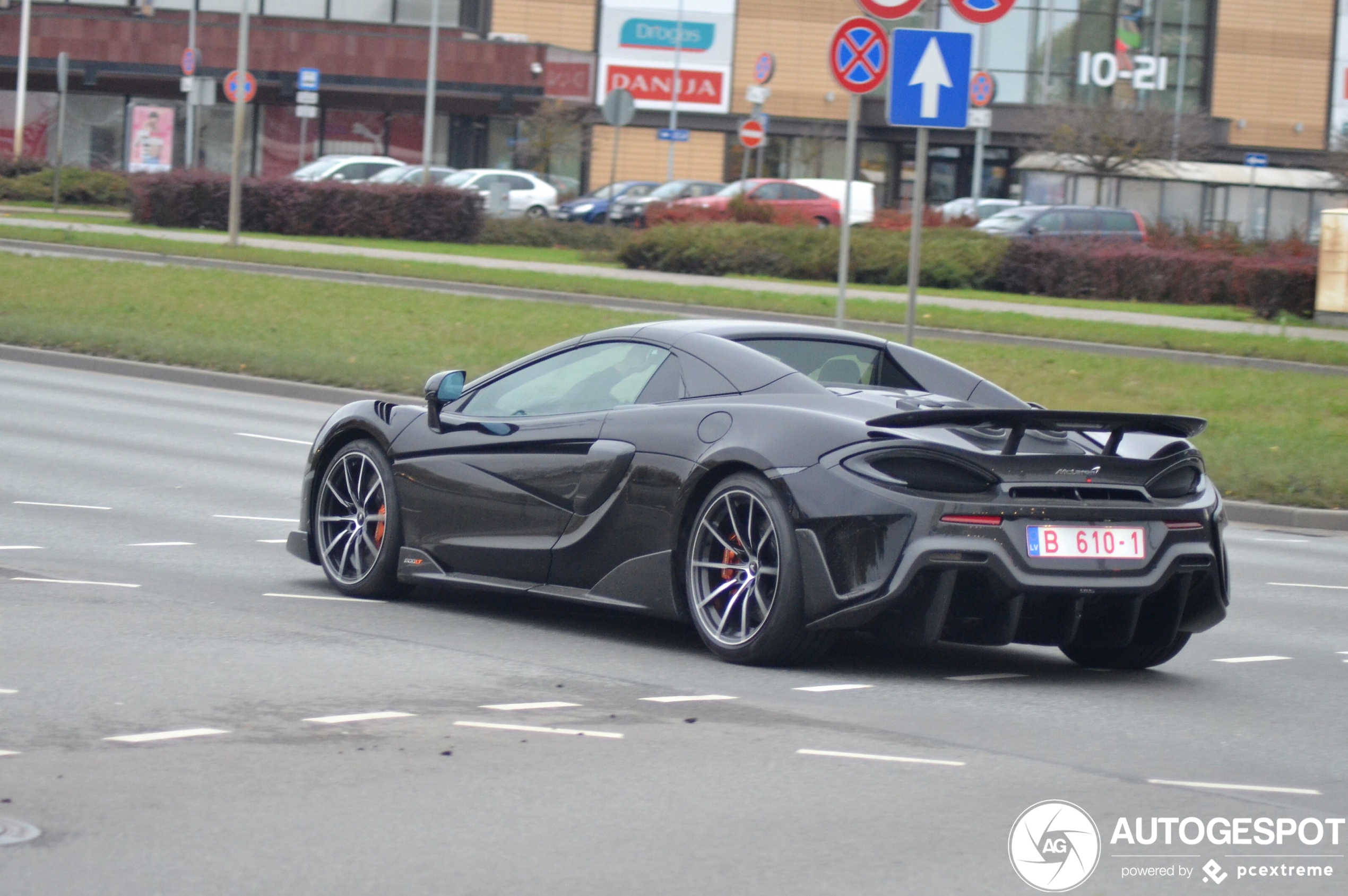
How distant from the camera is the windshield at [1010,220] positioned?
37.2 meters

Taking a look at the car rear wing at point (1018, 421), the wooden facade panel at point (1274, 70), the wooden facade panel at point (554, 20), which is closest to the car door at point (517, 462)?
the car rear wing at point (1018, 421)

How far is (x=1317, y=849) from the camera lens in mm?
4680

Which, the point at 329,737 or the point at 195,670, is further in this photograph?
the point at 195,670

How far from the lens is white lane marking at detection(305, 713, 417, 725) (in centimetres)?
570

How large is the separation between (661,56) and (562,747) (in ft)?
199

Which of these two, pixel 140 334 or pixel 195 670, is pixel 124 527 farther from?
pixel 140 334

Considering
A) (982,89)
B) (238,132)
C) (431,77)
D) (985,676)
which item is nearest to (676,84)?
(431,77)

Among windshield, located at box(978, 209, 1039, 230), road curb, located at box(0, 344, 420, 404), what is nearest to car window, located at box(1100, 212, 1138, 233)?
windshield, located at box(978, 209, 1039, 230)

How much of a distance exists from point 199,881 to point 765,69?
47.4m

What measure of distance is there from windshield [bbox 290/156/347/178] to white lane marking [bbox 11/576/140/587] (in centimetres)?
3872

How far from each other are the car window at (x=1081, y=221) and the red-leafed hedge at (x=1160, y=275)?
520cm

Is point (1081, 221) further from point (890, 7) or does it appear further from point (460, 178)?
point (890, 7)

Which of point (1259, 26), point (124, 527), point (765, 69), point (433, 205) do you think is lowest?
point (124, 527)

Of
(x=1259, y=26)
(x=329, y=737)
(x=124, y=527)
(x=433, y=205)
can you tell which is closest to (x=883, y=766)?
(x=329, y=737)
